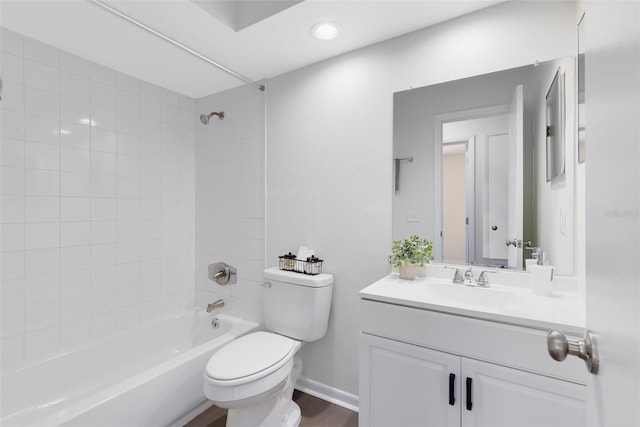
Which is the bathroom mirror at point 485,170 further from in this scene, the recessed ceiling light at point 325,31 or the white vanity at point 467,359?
the recessed ceiling light at point 325,31

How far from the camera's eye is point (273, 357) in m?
1.57

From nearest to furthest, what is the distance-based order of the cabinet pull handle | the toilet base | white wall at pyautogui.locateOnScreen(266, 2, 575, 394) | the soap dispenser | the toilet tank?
1. the cabinet pull handle
2. the soap dispenser
3. white wall at pyautogui.locateOnScreen(266, 2, 575, 394)
4. the toilet base
5. the toilet tank

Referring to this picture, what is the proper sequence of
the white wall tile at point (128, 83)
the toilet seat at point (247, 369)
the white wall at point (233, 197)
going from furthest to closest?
the white wall at point (233, 197), the white wall tile at point (128, 83), the toilet seat at point (247, 369)

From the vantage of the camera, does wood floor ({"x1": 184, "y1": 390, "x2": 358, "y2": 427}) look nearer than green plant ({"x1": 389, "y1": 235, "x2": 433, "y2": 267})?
No

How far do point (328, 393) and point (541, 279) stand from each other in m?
1.41

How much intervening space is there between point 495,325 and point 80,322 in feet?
7.69

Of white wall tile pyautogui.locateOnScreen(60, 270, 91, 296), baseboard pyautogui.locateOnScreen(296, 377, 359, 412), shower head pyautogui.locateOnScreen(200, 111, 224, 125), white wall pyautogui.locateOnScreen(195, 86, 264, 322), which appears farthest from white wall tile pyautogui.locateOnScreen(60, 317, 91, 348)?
shower head pyautogui.locateOnScreen(200, 111, 224, 125)

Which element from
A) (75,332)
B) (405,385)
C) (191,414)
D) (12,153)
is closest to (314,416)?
Result: (191,414)

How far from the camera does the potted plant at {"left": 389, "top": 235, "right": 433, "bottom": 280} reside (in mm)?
1595

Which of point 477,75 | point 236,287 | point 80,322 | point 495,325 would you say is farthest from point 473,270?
point 80,322

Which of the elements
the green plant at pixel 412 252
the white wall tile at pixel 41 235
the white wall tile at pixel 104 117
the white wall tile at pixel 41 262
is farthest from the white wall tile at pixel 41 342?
the green plant at pixel 412 252

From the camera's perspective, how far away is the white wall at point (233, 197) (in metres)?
2.28

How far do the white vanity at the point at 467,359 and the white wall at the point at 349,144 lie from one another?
51cm

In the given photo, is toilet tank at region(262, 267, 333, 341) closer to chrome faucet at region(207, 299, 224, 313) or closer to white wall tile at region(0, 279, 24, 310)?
chrome faucet at region(207, 299, 224, 313)
